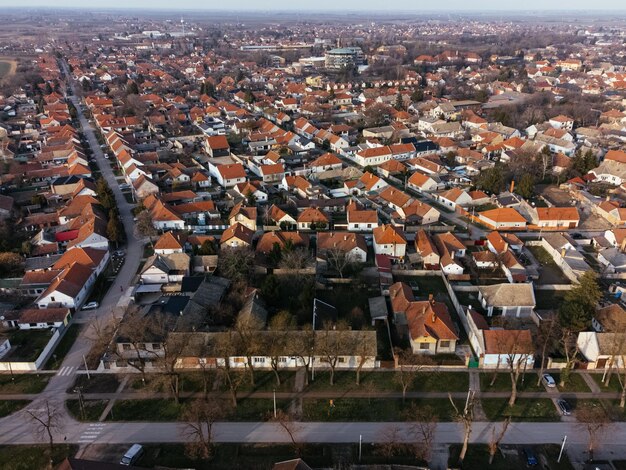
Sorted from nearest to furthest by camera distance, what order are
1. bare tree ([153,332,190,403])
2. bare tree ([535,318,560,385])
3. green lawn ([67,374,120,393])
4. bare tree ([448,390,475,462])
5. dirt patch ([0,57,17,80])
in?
bare tree ([448,390,475,462]) < bare tree ([153,332,190,403]) < green lawn ([67,374,120,393]) < bare tree ([535,318,560,385]) < dirt patch ([0,57,17,80])

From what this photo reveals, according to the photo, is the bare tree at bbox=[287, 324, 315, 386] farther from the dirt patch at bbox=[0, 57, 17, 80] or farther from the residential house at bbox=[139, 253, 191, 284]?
the dirt patch at bbox=[0, 57, 17, 80]

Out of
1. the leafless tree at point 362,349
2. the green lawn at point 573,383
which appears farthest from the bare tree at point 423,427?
the green lawn at point 573,383

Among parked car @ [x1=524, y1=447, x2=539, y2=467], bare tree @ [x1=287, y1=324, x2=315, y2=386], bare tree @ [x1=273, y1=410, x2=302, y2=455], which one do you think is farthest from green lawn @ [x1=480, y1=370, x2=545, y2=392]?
bare tree @ [x1=273, y1=410, x2=302, y2=455]

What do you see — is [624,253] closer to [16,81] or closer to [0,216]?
[0,216]

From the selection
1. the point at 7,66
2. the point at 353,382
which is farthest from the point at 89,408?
the point at 7,66

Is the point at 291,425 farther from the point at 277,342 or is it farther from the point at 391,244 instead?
the point at 391,244
